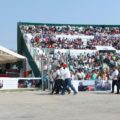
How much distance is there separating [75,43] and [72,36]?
2.94m

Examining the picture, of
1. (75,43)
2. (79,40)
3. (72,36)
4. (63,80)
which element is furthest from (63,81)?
(72,36)

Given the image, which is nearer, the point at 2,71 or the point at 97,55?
the point at 2,71

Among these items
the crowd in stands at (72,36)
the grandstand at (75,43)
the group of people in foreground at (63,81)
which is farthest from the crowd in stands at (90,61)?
the group of people in foreground at (63,81)

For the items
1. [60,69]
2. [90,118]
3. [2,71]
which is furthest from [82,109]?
[2,71]

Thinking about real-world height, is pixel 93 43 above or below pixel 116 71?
above

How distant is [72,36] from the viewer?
51.4m

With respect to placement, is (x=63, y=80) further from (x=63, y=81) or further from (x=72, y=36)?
(x=72, y=36)

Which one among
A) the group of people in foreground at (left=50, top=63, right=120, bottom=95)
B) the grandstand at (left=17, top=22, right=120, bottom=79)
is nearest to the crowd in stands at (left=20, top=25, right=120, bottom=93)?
the grandstand at (left=17, top=22, right=120, bottom=79)

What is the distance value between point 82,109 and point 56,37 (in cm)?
3539

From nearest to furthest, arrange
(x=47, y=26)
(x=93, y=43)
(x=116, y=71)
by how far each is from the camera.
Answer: (x=116, y=71)
(x=93, y=43)
(x=47, y=26)

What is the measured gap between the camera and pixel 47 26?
5400 centimetres

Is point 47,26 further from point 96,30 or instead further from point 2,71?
point 2,71

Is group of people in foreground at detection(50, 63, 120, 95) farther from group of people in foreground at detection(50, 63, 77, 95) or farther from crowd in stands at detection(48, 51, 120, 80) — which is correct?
crowd in stands at detection(48, 51, 120, 80)

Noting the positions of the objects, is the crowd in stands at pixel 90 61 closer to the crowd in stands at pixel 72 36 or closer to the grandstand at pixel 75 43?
the grandstand at pixel 75 43
